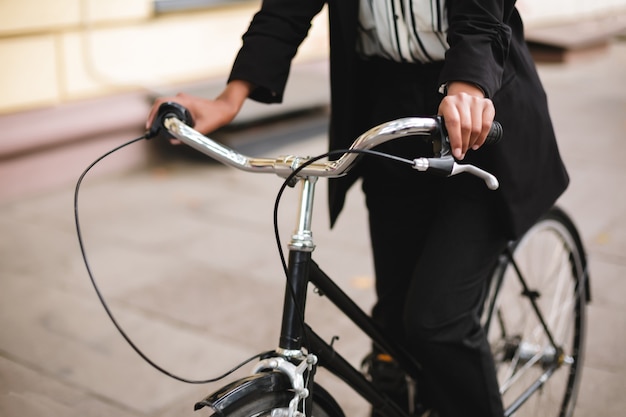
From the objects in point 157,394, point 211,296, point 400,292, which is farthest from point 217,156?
point 211,296

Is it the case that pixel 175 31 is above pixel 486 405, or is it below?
below

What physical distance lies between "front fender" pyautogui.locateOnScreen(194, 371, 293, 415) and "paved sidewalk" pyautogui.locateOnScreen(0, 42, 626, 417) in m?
1.48

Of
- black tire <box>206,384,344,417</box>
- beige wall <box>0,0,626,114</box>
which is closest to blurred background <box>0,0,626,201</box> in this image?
beige wall <box>0,0,626,114</box>

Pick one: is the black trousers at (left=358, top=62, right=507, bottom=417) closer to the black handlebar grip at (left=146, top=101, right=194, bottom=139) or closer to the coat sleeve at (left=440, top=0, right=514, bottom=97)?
the coat sleeve at (left=440, top=0, right=514, bottom=97)

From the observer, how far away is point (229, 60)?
720cm

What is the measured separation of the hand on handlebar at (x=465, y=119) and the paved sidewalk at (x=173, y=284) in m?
1.74

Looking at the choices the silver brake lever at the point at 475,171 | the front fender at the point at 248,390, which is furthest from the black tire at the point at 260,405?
the silver brake lever at the point at 475,171

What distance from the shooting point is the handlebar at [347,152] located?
1.55 m

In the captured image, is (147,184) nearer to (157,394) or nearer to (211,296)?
(211,296)

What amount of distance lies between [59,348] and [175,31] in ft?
11.9

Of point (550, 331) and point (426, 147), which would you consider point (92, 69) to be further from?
point (426, 147)

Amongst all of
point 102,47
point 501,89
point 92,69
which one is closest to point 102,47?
point 102,47

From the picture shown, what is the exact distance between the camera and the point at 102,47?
615 centimetres

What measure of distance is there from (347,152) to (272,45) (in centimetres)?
63
